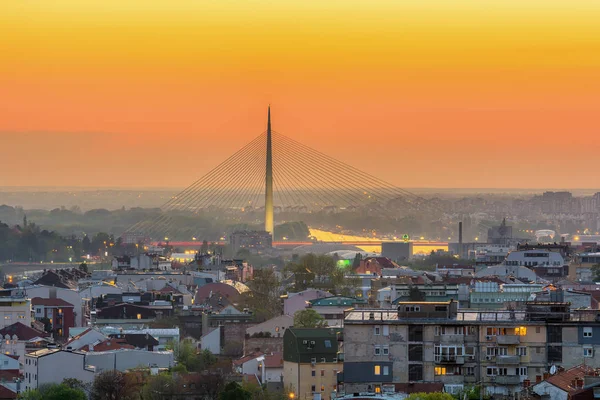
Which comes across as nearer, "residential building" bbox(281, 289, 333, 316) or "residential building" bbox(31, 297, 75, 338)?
"residential building" bbox(31, 297, 75, 338)

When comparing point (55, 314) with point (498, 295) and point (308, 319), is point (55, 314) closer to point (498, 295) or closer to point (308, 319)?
point (308, 319)

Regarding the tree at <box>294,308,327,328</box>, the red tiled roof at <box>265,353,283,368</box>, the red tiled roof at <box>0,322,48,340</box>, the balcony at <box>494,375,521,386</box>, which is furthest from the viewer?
the red tiled roof at <box>0,322,48,340</box>

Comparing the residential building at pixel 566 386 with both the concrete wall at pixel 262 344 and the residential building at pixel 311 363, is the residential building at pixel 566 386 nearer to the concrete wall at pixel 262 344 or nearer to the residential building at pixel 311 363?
the residential building at pixel 311 363

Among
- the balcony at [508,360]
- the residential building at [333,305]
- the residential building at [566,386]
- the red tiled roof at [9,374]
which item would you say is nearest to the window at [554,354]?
the balcony at [508,360]

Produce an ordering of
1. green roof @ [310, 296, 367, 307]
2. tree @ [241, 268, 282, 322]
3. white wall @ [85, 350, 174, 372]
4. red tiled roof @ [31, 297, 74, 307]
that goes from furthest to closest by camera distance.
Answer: red tiled roof @ [31, 297, 74, 307] < tree @ [241, 268, 282, 322] < green roof @ [310, 296, 367, 307] < white wall @ [85, 350, 174, 372]


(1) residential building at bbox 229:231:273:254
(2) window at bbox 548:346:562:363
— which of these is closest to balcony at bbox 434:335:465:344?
(2) window at bbox 548:346:562:363

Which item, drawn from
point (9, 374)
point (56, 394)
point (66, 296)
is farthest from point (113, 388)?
point (66, 296)

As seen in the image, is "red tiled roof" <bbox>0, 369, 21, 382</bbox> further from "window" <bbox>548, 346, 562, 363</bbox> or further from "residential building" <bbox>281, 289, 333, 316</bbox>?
"residential building" <bbox>281, 289, 333, 316</bbox>
